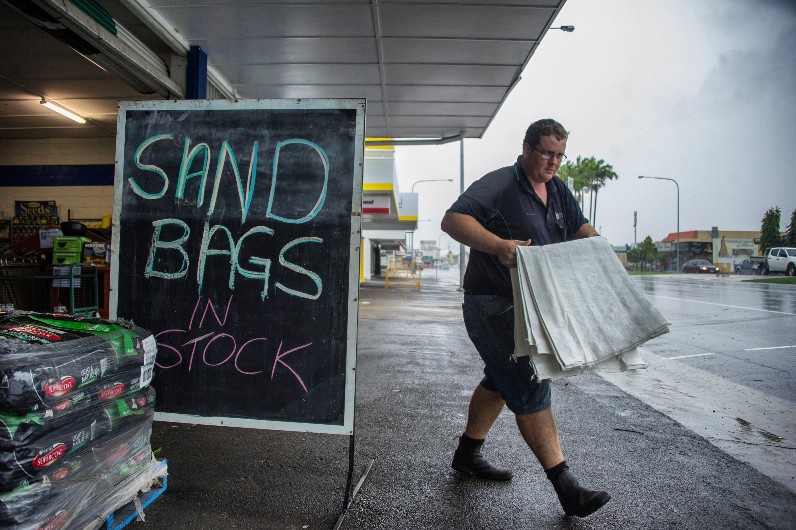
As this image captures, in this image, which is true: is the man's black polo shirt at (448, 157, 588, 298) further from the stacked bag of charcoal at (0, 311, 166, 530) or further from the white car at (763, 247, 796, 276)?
the white car at (763, 247, 796, 276)

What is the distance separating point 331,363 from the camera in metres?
2.61

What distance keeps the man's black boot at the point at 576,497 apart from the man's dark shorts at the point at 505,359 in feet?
1.17

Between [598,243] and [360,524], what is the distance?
72.2 inches

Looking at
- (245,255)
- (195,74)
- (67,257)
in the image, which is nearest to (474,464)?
(245,255)

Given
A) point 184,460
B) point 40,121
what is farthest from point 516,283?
point 40,121

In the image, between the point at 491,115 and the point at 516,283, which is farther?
the point at 491,115

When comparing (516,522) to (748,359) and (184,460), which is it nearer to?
(184,460)

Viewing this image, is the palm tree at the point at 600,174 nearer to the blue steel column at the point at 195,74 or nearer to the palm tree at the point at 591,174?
the palm tree at the point at 591,174

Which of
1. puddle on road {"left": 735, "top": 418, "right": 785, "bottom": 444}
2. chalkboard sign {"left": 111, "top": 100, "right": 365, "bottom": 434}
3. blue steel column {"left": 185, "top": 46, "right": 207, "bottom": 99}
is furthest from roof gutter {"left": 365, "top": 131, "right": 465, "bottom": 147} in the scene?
chalkboard sign {"left": 111, "top": 100, "right": 365, "bottom": 434}

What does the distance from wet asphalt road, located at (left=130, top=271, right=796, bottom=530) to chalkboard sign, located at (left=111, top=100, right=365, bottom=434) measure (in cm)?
44

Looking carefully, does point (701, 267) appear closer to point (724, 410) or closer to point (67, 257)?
point (724, 410)

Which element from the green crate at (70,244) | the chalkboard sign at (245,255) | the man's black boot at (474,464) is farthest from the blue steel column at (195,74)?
the man's black boot at (474,464)

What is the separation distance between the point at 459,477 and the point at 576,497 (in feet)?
2.44

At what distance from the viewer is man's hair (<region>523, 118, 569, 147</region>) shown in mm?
2631
